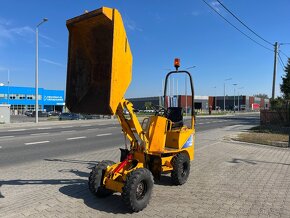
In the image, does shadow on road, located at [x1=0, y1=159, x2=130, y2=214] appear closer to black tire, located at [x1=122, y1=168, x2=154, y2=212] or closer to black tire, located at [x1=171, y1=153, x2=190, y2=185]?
black tire, located at [x1=122, y1=168, x2=154, y2=212]

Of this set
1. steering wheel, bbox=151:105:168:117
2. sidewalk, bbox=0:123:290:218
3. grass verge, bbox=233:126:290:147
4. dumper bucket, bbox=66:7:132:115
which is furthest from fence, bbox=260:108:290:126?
dumper bucket, bbox=66:7:132:115

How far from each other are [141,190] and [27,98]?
86.7m

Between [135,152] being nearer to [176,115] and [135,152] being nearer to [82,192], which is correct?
[82,192]

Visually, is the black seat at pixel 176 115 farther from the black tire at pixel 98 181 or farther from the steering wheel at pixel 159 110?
the black tire at pixel 98 181

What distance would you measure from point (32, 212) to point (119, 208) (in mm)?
1371

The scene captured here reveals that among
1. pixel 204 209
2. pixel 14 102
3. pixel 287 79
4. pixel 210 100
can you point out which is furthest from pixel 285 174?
pixel 210 100

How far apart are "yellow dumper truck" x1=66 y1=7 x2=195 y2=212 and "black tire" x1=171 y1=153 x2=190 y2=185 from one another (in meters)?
0.08

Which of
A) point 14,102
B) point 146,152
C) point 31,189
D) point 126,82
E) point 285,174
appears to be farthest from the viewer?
point 14,102

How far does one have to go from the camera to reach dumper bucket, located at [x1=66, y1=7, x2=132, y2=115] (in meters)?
5.00

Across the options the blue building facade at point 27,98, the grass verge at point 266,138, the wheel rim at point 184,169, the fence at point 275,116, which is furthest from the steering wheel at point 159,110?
the blue building facade at point 27,98

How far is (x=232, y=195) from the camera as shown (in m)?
6.37

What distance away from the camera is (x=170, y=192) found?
6488 mm

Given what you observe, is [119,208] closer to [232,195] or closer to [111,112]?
[111,112]

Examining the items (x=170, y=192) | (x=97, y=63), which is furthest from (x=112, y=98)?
(x=170, y=192)
